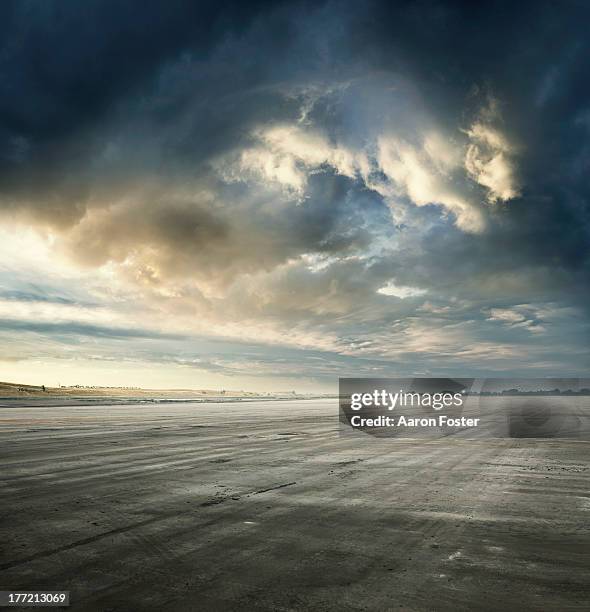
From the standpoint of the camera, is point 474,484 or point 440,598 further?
point 474,484

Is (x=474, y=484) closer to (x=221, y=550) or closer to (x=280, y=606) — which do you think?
(x=221, y=550)

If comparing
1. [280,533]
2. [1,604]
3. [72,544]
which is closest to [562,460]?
[280,533]

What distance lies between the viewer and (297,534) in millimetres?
6930

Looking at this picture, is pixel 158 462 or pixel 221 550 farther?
pixel 158 462

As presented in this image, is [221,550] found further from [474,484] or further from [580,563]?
[474,484]

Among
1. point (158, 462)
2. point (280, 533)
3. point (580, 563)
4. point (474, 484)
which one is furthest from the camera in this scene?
point (158, 462)

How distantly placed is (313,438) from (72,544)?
55.9 feet

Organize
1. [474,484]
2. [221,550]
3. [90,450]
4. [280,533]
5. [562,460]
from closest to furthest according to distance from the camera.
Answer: [221,550]
[280,533]
[474,484]
[562,460]
[90,450]

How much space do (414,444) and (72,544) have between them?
16.5 meters

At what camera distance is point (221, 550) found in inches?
244

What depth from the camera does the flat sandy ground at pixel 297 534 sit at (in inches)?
192

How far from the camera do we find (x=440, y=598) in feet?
15.5

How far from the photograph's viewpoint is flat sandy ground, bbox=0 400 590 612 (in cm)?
487

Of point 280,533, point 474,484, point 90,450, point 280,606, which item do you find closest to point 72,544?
point 280,533
